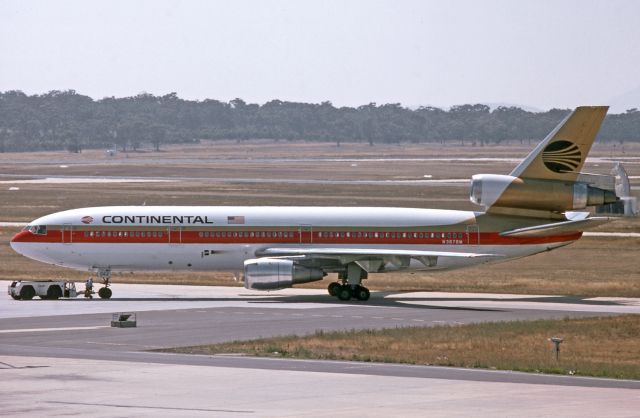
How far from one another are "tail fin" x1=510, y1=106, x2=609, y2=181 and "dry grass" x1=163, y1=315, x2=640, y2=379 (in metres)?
12.5

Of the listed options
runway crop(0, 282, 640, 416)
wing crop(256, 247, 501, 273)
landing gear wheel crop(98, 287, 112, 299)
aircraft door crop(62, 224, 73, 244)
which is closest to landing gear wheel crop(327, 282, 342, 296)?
wing crop(256, 247, 501, 273)

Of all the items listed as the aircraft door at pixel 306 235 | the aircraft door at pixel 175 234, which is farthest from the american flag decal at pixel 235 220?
the aircraft door at pixel 306 235

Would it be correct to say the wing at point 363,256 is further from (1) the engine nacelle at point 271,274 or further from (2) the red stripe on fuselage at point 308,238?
(1) the engine nacelle at point 271,274

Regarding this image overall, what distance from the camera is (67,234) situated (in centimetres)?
6391

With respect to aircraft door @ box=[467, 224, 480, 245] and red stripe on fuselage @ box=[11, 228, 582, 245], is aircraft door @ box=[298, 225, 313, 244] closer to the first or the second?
red stripe on fuselage @ box=[11, 228, 582, 245]

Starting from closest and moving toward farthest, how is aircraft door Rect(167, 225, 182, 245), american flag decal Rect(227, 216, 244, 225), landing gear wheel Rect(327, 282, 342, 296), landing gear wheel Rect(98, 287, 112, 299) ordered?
landing gear wheel Rect(327, 282, 342, 296), landing gear wheel Rect(98, 287, 112, 299), american flag decal Rect(227, 216, 244, 225), aircraft door Rect(167, 225, 182, 245)

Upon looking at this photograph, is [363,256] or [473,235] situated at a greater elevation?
[473,235]

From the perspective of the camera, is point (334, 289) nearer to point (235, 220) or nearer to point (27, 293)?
point (235, 220)

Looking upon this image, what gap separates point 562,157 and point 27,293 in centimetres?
2620

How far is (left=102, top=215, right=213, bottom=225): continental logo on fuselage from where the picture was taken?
6344 cm

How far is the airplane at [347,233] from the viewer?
6112 cm

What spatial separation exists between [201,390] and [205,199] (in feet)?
312

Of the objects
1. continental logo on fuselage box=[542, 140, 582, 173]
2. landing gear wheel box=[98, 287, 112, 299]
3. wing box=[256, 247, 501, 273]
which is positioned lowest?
landing gear wheel box=[98, 287, 112, 299]

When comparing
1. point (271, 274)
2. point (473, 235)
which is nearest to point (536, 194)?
point (473, 235)
